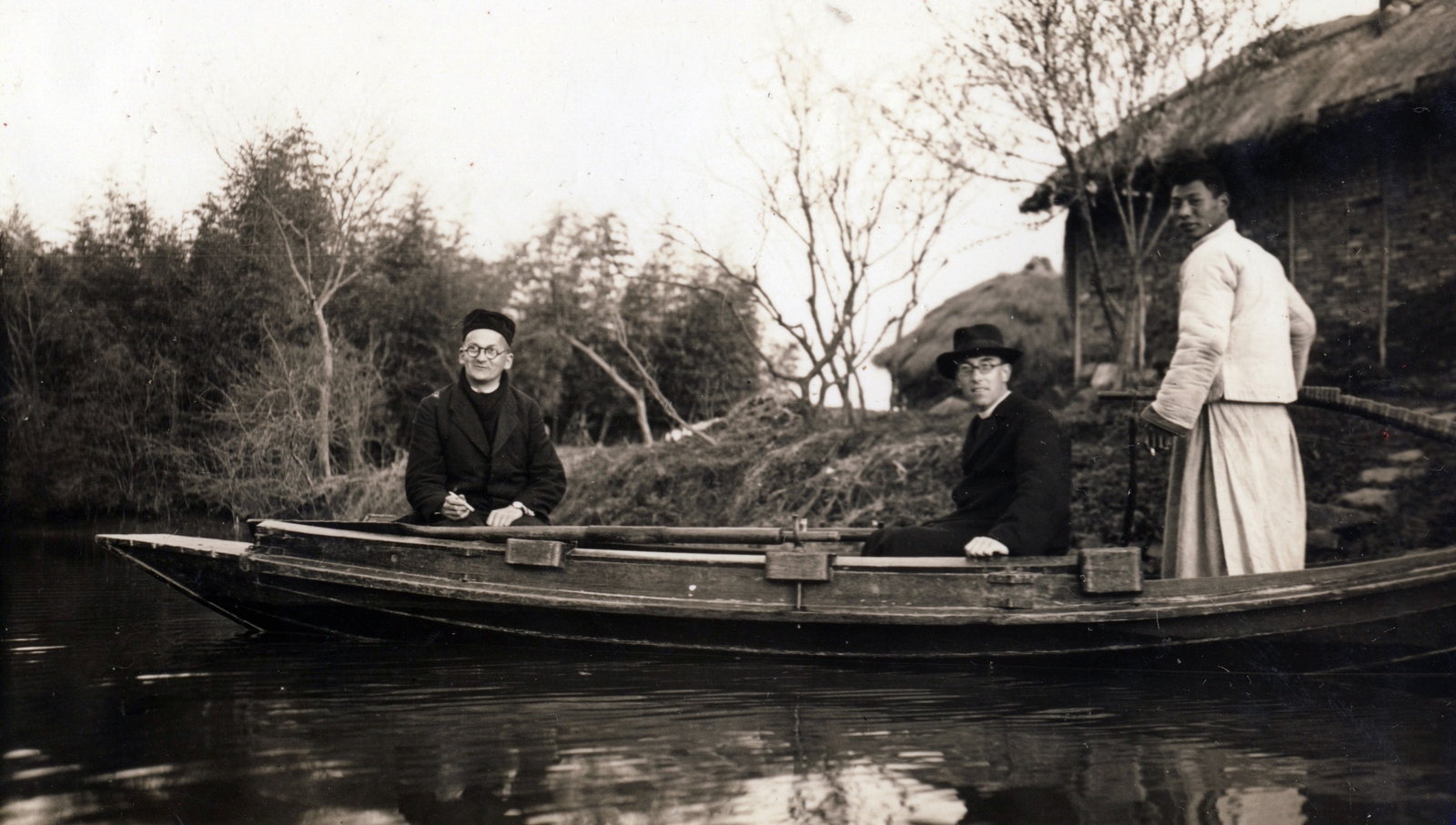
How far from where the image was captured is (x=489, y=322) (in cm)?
509

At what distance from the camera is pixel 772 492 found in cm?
923

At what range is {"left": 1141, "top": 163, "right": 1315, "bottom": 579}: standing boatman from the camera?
4.12m

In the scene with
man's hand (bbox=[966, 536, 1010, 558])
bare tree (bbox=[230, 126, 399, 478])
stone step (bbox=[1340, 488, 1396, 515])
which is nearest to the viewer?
man's hand (bbox=[966, 536, 1010, 558])

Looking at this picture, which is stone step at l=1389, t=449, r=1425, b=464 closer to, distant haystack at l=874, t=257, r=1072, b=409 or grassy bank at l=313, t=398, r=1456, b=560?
grassy bank at l=313, t=398, r=1456, b=560

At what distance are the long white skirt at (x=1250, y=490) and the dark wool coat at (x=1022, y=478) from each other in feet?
1.96

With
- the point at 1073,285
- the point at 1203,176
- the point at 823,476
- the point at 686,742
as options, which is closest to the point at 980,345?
the point at 1203,176

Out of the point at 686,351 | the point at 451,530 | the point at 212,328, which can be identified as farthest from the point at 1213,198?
the point at 212,328

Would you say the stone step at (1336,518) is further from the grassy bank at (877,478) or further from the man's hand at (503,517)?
the man's hand at (503,517)

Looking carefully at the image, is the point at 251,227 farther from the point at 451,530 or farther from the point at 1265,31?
the point at 1265,31

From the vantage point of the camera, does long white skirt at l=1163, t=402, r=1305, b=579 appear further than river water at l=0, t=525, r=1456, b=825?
Yes

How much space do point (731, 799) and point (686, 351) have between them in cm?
1094

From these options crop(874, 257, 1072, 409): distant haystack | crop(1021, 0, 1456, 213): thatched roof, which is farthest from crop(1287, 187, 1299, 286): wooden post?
crop(874, 257, 1072, 409): distant haystack

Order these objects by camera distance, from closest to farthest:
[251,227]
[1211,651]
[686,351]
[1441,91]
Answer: [1211,651]
[1441,91]
[251,227]
[686,351]

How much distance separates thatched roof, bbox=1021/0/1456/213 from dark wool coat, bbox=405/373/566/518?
588cm
